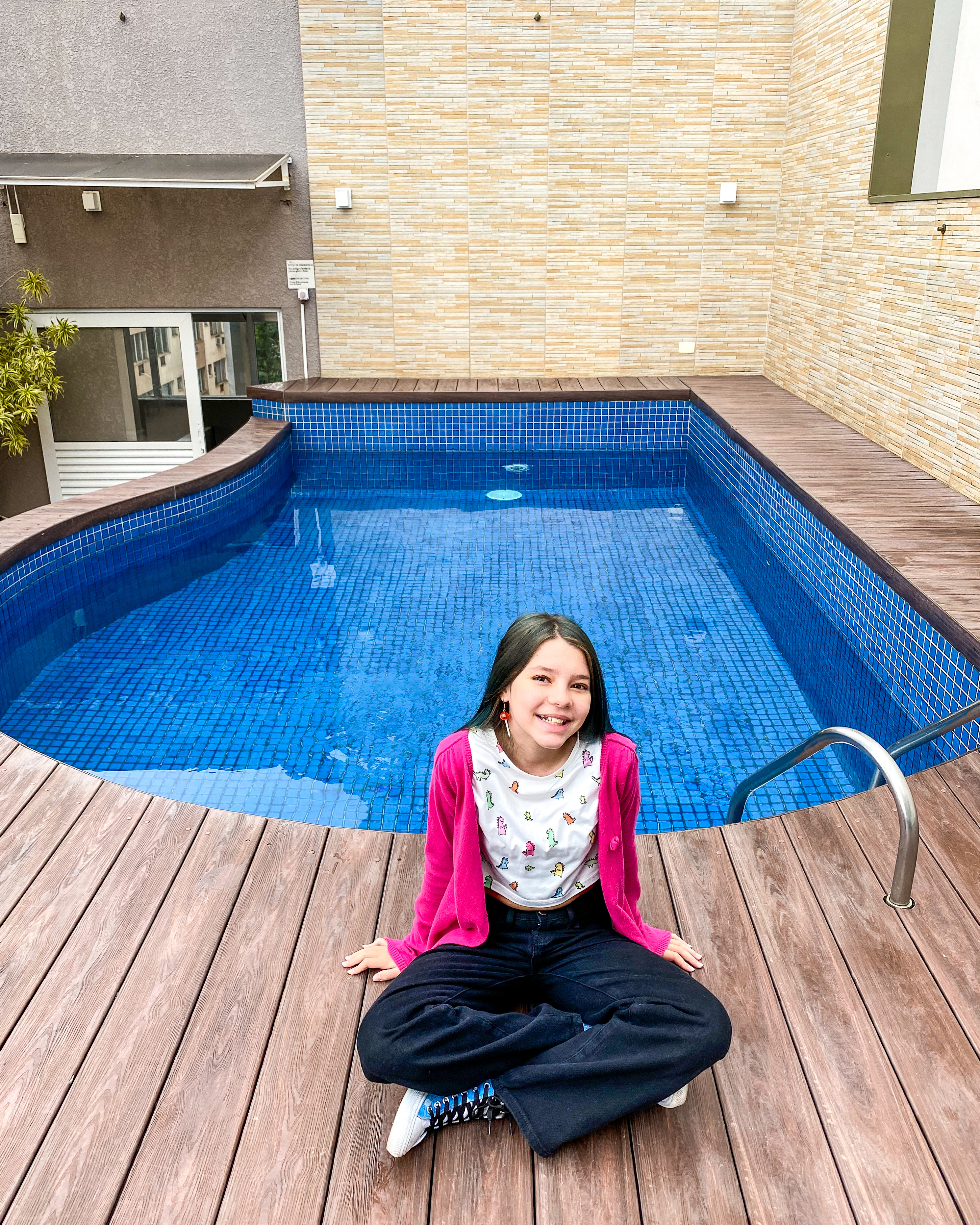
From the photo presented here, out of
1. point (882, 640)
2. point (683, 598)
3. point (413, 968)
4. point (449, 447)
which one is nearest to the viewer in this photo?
point (413, 968)

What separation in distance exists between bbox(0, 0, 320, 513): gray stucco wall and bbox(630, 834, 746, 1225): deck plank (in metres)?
8.32

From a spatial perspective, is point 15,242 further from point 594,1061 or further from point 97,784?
point 594,1061

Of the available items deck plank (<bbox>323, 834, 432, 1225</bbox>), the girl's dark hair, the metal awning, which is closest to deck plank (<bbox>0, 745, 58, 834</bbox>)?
deck plank (<bbox>323, 834, 432, 1225</bbox>)

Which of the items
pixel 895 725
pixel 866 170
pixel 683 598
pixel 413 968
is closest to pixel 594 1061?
pixel 413 968

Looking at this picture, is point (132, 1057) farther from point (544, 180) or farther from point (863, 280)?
point (544, 180)

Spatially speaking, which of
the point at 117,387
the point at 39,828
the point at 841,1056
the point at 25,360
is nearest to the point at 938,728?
the point at 841,1056

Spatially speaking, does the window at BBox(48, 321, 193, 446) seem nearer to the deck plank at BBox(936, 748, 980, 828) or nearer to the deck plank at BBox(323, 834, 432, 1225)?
the deck plank at BBox(936, 748, 980, 828)

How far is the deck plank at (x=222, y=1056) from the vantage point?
154 centimetres

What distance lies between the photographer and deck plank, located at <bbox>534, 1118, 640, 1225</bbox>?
151cm

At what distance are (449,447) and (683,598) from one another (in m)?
3.78

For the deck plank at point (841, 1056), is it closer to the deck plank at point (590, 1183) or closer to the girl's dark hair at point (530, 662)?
the deck plank at point (590, 1183)

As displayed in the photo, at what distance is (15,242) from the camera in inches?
335

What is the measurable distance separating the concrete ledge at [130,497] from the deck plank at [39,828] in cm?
241

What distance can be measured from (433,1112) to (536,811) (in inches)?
21.1
